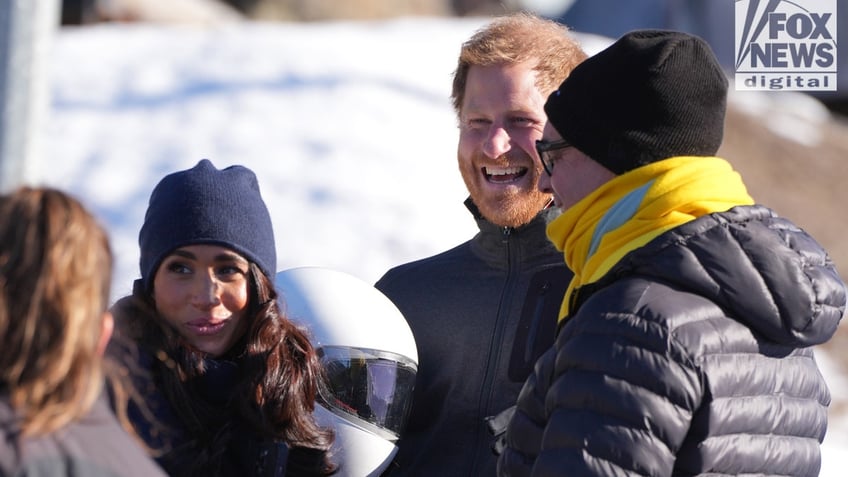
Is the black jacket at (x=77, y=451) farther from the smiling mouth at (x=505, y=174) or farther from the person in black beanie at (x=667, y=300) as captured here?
the smiling mouth at (x=505, y=174)

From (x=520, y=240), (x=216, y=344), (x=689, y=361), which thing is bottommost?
(x=216, y=344)

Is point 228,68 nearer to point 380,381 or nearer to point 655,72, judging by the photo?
point 380,381

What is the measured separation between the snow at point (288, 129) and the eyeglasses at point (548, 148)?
17.8 feet

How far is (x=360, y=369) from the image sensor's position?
355 centimetres

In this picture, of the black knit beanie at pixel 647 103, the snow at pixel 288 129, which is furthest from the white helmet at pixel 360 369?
the snow at pixel 288 129

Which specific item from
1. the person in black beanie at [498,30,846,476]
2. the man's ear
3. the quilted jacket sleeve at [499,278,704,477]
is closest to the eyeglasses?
the person in black beanie at [498,30,846,476]

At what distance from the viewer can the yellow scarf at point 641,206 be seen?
2.61 m

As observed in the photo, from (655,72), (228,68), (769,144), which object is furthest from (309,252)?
(769,144)

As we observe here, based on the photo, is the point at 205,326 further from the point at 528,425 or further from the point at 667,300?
the point at 667,300

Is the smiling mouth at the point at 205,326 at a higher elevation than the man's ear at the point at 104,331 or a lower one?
lower

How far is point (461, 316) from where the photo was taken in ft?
12.1

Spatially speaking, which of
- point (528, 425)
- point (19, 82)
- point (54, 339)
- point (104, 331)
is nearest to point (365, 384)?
point (528, 425)

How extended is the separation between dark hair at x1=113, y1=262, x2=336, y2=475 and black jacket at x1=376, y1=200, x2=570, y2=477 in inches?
15.7

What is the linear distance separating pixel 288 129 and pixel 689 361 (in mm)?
9584
